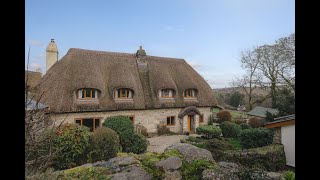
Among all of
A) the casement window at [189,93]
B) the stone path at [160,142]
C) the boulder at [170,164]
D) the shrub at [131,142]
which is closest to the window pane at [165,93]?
the casement window at [189,93]

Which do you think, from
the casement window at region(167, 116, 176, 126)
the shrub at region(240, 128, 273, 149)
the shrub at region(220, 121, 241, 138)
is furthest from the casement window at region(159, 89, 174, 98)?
the shrub at region(240, 128, 273, 149)

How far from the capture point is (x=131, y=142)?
1268cm

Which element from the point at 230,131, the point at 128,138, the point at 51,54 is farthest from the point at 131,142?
the point at 51,54

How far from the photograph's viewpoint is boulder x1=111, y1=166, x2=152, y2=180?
6.88m

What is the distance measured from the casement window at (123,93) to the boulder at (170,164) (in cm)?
994

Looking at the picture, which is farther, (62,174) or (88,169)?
(88,169)

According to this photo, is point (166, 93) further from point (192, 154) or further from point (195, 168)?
point (195, 168)

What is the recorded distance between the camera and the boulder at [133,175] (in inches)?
271

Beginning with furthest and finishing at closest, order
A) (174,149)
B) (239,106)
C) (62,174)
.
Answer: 1. (239,106)
2. (174,149)
3. (62,174)

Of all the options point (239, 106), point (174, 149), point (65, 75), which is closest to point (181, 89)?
point (65, 75)

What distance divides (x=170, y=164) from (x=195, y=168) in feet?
2.98
